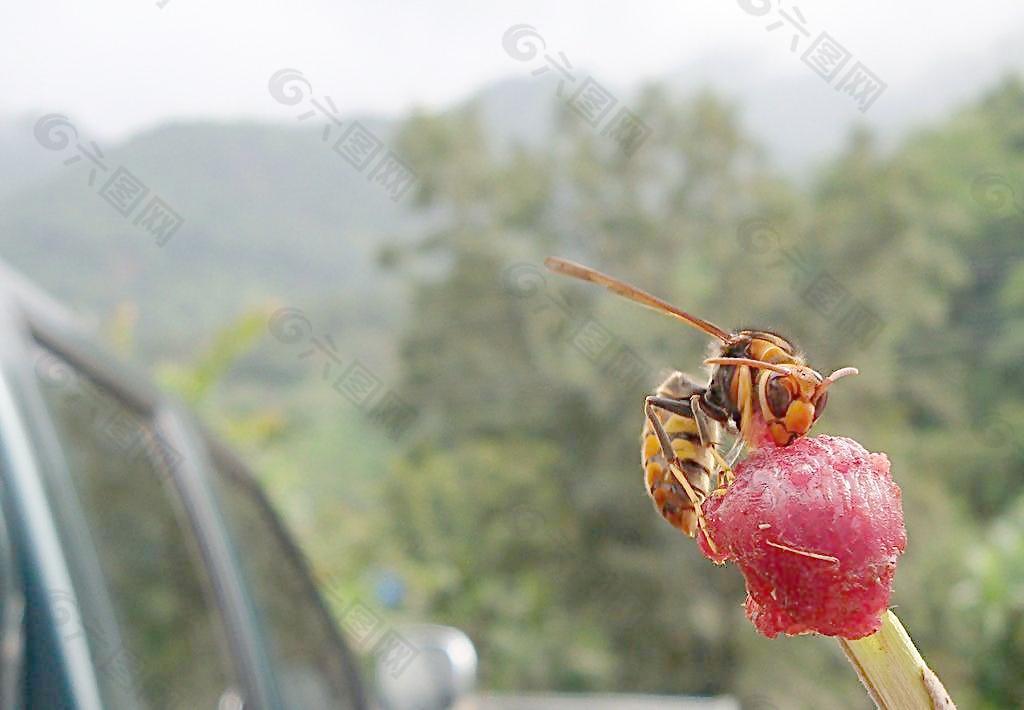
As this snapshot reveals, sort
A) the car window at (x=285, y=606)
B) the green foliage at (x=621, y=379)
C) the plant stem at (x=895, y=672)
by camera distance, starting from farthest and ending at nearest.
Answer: the green foliage at (x=621, y=379) < the car window at (x=285, y=606) < the plant stem at (x=895, y=672)

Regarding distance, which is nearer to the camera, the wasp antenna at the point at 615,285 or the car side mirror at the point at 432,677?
the wasp antenna at the point at 615,285

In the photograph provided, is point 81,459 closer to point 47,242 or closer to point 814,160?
point 47,242

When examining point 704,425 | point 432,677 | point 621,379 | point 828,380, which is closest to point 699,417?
point 704,425

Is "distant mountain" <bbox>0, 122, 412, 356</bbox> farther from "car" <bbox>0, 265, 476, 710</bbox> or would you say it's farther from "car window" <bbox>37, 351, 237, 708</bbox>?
"car window" <bbox>37, 351, 237, 708</bbox>

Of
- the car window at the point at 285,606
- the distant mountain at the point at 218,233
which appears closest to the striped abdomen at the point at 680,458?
the car window at the point at 285,606

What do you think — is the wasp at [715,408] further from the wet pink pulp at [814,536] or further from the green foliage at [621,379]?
the green foliage at [621,379]

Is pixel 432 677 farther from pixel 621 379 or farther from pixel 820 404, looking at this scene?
pixel 621 379

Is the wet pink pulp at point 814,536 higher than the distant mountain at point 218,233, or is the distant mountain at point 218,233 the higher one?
the wet pink pulp at point 814,536
